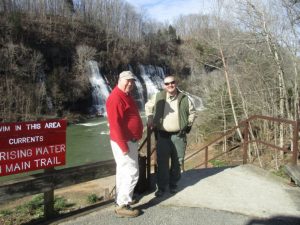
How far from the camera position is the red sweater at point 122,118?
5258 mm

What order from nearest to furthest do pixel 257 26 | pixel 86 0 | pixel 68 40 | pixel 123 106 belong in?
pixel 123 106
pixel 257 26
pixel 68 40
pixel 86 0

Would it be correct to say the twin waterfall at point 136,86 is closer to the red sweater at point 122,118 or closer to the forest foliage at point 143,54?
the forest foliage at point 143,54

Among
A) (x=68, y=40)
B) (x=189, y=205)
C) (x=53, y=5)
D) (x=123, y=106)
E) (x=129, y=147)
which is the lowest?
(x=189, y=205)

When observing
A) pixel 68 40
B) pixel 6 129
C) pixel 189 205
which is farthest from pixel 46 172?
pixel 68 40

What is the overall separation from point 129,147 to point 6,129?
1560 mm

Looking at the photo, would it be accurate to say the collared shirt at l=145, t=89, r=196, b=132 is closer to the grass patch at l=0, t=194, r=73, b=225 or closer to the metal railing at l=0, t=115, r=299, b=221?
the metal railing at l=0, t=115, r=299, b=221

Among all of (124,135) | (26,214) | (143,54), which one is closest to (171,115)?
(124,135)

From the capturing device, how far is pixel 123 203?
222 inches

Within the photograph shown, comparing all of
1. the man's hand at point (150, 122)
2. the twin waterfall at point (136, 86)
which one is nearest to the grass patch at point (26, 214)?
the man's hand at point (150, 122)

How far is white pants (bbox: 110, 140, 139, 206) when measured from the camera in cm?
552

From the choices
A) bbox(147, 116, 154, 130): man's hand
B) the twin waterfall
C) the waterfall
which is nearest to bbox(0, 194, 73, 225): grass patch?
bbox(147, 116, 154, 130): man's hand

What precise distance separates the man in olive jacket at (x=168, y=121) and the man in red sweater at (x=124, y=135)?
2.90ft

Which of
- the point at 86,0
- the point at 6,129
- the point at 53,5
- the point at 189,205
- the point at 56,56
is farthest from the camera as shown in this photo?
the point at 86,0

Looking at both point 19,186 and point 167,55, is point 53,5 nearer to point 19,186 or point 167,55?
point 167,55
